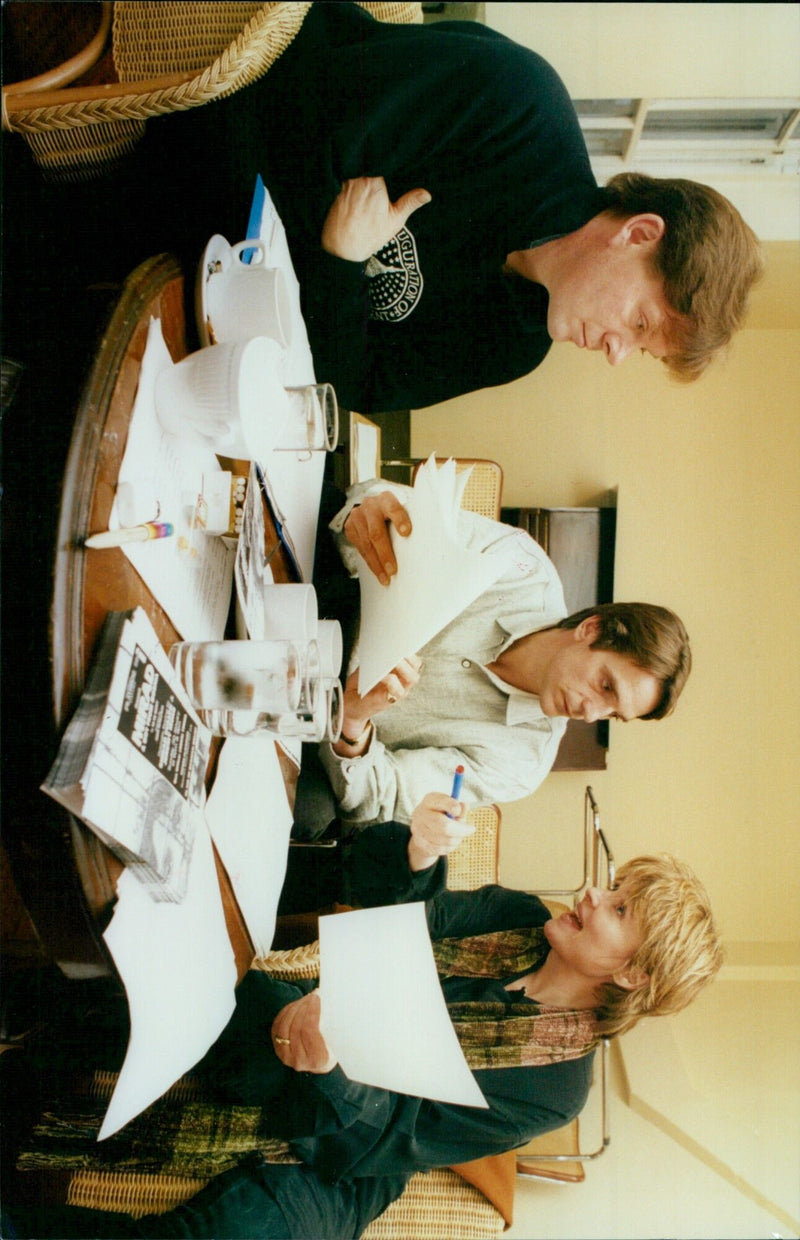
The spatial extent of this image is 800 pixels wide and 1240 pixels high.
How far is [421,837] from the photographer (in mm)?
1241

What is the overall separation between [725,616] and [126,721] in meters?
2.19

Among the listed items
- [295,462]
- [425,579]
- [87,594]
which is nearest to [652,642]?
[425,579]

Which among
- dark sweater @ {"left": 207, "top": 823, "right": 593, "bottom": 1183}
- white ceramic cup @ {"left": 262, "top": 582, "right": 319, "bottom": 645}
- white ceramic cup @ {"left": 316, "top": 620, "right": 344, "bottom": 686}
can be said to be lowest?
dark sweater @ {"left": 207, "top": 823, "right": 593, "bottom": 1183}

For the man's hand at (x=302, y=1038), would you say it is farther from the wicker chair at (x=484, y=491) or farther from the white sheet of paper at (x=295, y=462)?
the wicker chair at (x=484, y=491)

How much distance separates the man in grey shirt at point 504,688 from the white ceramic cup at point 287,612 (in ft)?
1.21

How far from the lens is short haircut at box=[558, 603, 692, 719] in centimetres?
145

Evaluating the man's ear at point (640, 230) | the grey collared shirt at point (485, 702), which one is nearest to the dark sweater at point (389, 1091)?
the grey collared shirt at point (485, 702)

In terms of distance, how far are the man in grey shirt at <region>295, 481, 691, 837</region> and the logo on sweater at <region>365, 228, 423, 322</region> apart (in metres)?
0.35

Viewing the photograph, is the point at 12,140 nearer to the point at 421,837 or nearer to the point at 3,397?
the point at 3,397

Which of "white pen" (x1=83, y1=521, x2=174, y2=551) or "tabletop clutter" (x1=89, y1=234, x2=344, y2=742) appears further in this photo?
"tabletop clutter" (x1=89, y1=234, x2=344, y2=742)

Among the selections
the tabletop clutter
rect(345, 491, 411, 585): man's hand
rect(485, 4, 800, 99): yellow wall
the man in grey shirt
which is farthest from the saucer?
rect(485, 4, 800, 99): yellow wall

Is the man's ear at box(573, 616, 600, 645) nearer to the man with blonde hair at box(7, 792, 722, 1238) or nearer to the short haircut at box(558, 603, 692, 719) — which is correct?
the short haircut at box(558, 603, 692, 719)

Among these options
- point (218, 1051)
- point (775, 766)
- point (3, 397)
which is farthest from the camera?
point (775, 766)

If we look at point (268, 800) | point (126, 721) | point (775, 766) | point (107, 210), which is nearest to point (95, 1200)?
point (268, 800)
